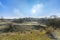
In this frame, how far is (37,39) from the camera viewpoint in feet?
74.6

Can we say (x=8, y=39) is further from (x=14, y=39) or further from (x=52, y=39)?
(x=52, y=39)

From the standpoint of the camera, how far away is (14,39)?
69.1ft

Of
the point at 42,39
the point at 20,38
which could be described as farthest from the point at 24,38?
the point at 42,39

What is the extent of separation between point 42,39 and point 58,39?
6.33 ft

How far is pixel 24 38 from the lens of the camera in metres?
21.5

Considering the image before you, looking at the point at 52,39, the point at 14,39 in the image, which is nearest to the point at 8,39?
the point at 14,39

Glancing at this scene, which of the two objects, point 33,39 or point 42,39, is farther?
point 42,39

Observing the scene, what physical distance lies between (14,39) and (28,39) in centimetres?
150

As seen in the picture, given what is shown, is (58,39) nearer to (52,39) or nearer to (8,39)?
(52,39)

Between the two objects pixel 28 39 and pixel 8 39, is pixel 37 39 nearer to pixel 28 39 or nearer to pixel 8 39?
pixel 28 39

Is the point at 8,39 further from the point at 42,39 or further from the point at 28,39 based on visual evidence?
the point at 42,39

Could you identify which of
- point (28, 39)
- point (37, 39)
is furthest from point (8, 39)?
point (37, 39)

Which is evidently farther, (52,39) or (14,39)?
(52,39)

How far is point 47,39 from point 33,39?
1.77 m
